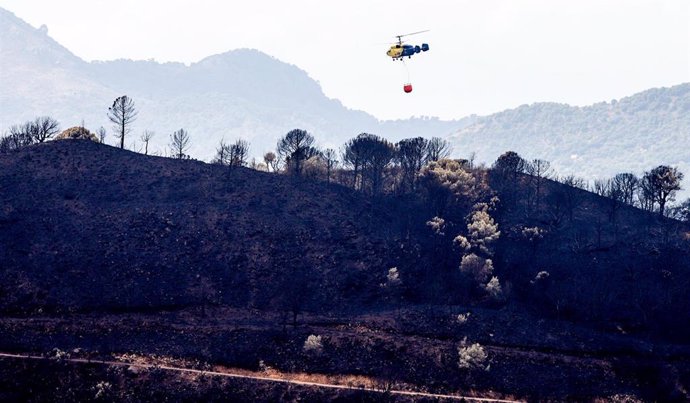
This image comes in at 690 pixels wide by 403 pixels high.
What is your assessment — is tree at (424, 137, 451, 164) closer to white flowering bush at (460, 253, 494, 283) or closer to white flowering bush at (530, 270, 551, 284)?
white flowering bush at (460, 253, 494, 283)

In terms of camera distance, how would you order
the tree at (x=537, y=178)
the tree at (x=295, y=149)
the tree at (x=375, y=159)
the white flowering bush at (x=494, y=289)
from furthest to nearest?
the tree at (x=375, y=159) → the tree at (x=295, y=149) → the tree at (x=537, y=178) → the white flowering bush at (x=494, y=289)

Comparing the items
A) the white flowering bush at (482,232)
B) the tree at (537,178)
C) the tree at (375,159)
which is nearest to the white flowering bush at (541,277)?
the white flowering bush at (482,232)

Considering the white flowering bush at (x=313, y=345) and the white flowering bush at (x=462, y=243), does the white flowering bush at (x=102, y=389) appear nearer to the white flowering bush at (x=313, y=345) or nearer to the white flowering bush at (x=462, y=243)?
the white flowering bush at (x=313, y=345)

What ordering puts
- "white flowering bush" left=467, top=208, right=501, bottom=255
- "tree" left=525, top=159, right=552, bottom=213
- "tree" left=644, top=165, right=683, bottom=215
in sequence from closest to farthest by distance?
"white flowering bush" left=467, top=208, right=501, bottom=255
"tree" left=644, top=165, right=683, bottom=215
"tree" left=525, top=159, right=552, bottom=213

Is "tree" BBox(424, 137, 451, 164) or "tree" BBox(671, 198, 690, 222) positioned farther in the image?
"tree" BBox(424, 137, 451, 164)

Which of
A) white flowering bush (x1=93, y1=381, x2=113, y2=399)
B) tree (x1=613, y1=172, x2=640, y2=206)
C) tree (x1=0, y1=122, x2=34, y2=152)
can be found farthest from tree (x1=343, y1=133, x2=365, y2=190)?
white flowering bush (x1=93, y1=381, x2=113, y2=399)

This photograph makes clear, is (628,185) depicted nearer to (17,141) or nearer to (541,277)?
(541,277)
